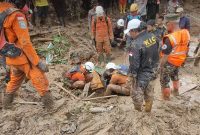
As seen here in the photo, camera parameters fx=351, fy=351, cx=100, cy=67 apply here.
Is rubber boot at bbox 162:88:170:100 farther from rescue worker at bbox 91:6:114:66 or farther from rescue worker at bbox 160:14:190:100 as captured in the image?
rescue worker at bbox 91:6:114:66

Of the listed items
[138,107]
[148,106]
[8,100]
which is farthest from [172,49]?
[8,100]

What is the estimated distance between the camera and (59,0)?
43.8ft

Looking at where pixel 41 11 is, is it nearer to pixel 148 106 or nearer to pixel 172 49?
pixel 172 49

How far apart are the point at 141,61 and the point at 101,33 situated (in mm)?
4942

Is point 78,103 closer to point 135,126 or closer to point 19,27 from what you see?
point 135,126

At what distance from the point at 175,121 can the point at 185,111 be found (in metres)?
0.85

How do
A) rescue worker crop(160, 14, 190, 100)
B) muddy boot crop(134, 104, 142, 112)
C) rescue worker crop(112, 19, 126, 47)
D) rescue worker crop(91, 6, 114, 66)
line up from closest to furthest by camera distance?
muddy boot crop(134, 104, 142, 112) < rescue worker crop(160, 14, 190, 100) < rescue worker crop(91, 6, 114, 66) < rescue worker crop(112, 19, 126, 47)

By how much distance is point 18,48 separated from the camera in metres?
5.88

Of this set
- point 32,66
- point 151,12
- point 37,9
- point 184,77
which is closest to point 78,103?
point 32,66

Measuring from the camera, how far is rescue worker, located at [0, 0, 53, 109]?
568 centimetres

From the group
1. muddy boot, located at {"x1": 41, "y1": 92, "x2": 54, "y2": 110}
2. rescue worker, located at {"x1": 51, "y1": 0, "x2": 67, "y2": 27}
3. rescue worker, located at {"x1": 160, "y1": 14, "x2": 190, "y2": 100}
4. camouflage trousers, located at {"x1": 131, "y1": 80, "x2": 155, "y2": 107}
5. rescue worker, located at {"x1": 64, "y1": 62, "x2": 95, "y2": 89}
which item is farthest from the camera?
rescue worker, located at {"x1": 51, "y1": 0, "x2": 67, "y2": 27}

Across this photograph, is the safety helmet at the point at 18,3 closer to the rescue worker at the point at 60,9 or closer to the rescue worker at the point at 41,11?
the rescue worker at the point at 41,11

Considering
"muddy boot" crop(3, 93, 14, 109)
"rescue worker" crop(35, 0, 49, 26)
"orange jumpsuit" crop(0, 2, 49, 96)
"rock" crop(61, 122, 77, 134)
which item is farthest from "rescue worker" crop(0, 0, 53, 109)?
"rescue worker" crop(35, 0, 49, 26)

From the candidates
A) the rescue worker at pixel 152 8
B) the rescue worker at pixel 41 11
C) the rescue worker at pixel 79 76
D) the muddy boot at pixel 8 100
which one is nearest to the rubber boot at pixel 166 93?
the rescue worker at pixel 79 76
